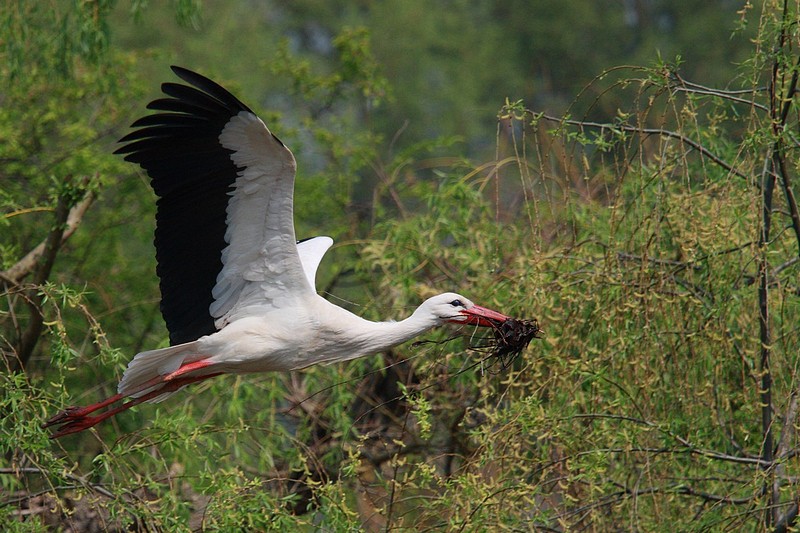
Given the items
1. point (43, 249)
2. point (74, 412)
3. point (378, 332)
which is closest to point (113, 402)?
point (74, 412)

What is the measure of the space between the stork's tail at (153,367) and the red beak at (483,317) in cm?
134

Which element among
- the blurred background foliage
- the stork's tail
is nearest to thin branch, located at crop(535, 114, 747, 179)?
the blurred background foliage

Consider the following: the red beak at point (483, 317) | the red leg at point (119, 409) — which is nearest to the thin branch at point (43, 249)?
the red leg at point (119, 409)

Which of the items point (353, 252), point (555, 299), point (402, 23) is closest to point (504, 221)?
point (353, 252)

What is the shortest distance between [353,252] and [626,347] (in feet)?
14.2

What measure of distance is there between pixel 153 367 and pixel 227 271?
1.95 ft

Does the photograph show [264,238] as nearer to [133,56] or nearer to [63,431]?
[63,431]

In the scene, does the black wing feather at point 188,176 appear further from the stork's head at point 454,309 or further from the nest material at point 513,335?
the nest material at point 513,335

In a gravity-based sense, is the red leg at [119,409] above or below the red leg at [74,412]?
below

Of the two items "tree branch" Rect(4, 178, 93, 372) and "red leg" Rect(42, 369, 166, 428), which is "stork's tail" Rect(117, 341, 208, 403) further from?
"tree branch" Rect(4, 178, 93, 372)

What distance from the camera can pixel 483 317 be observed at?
5.72 meters

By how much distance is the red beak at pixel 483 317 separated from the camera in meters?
5.69

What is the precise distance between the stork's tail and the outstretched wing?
14 centimetres

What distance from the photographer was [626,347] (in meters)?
5.82
